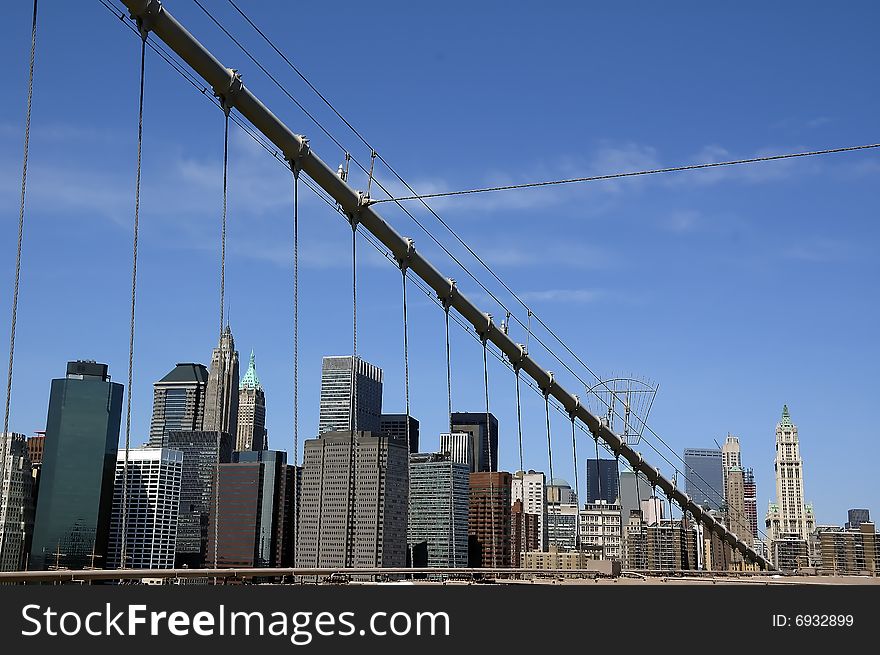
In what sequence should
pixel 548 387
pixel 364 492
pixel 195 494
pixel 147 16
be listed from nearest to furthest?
pixel 147 16 → pixel 548 387 → pixel 364 492 → pixel 195 494

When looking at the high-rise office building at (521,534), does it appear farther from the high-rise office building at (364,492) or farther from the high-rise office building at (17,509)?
Result: the high-rise office building at (17,509)

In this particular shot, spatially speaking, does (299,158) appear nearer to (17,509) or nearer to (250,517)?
(17,509)

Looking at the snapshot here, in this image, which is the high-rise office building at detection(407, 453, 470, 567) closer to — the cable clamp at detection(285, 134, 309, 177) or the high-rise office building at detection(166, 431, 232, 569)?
the high-rise office building at detection(166, 431, 232, 569)

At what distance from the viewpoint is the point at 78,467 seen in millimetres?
149750

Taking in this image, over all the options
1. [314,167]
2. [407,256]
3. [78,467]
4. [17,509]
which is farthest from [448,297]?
[78,467]

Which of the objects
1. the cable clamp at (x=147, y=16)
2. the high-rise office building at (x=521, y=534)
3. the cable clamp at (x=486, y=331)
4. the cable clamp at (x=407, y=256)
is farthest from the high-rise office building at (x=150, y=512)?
the cable clamp at (x=147, y=16)

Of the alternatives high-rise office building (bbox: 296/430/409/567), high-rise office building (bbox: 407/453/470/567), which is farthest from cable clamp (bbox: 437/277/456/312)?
high-rise office building (bbox: 407/453/470/567)

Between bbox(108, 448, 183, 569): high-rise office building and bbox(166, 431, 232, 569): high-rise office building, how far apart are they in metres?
1.49

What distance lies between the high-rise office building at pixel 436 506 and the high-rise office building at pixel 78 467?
41882mm

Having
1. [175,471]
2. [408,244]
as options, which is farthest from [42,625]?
[175,471]

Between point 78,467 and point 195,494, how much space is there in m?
22.1

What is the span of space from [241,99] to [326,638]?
13.5 metres

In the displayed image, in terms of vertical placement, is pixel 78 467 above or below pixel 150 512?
above

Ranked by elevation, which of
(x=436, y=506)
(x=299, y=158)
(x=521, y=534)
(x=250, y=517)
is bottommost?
(x=521, y=534)
